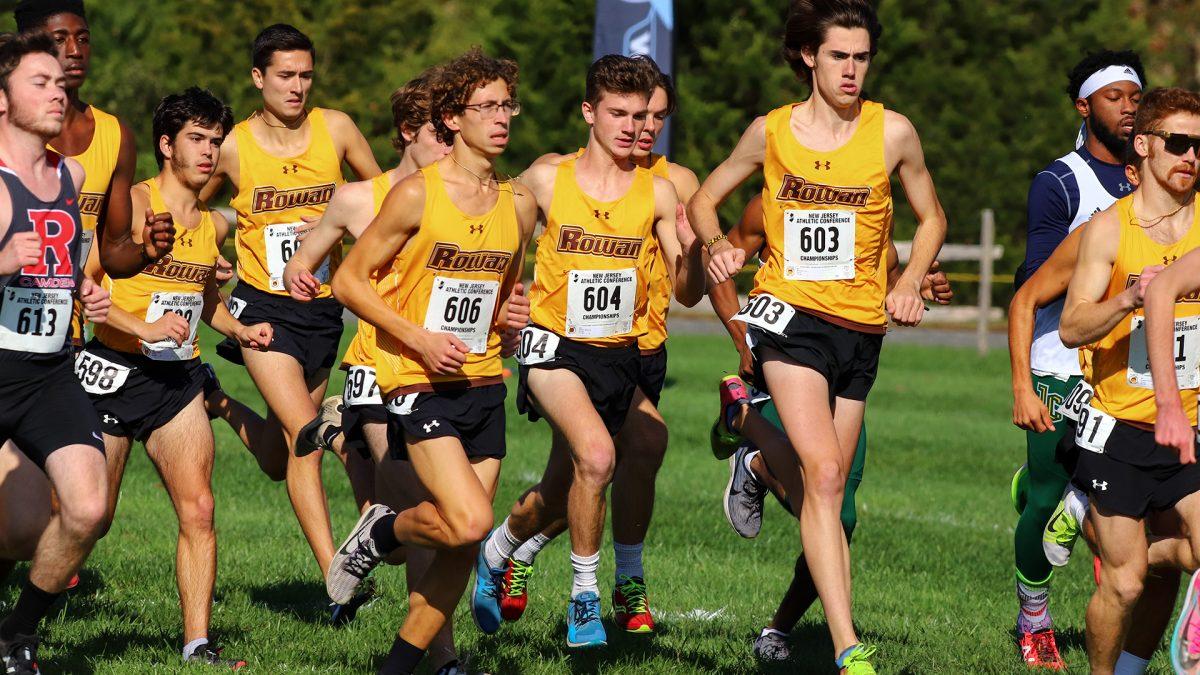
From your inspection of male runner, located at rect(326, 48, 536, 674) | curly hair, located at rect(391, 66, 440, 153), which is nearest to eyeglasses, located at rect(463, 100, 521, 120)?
male runner, located at rect(326, 48, 536, 674)

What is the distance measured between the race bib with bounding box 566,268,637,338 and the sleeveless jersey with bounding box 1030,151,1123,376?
1906 millimetres

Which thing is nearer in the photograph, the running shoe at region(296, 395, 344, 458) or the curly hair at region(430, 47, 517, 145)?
the curly hair at region(430, 47, 517, 145)

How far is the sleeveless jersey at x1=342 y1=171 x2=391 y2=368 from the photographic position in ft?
22.4

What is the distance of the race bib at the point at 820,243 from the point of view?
690 centimetres

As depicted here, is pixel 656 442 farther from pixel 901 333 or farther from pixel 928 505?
pixel 901 333

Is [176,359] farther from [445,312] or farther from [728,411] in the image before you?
[728,411]

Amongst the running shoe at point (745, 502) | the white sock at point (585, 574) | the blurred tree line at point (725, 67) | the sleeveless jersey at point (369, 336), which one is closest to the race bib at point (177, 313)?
the sleeveless jersey at point (369, 336)

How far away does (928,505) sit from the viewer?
12.9 metres

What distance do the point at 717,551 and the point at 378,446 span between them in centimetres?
392

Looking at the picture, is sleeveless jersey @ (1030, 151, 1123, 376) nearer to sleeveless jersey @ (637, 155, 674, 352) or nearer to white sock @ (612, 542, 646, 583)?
sleeveless jersey @ (637, 155, 674, 352)

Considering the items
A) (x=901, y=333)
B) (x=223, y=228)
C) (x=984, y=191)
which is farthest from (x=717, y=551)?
(x=984, y=191)

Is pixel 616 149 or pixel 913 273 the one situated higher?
pixel 616 149

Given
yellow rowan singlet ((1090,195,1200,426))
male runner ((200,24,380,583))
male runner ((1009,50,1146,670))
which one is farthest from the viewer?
male runner ((200,24,380,583))

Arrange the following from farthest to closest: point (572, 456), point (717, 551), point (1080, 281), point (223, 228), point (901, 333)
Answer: point (901, 333) → point (717, 551) → point (223, 228) → point (572, 456) → point (1080, 281)
